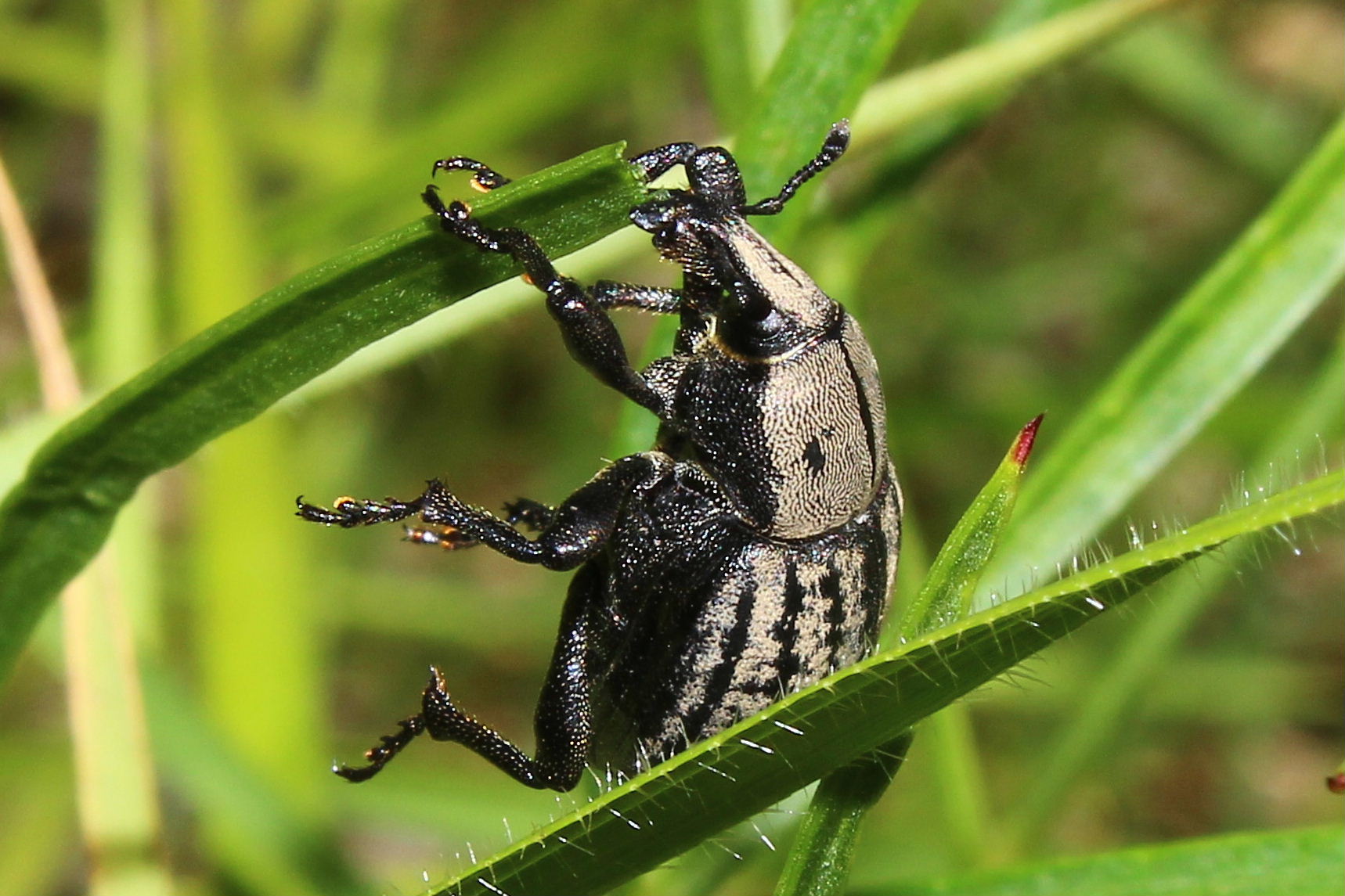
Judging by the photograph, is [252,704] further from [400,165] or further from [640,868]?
[640,868]

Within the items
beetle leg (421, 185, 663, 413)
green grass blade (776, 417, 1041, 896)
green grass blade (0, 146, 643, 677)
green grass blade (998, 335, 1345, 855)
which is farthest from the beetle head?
green grass blade (998, 335, 1345, 855)

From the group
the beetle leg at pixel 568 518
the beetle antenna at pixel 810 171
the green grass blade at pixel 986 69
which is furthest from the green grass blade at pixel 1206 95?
the beetle leg at pixel 568 518

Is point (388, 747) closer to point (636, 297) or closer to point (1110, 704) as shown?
point (636, 297)

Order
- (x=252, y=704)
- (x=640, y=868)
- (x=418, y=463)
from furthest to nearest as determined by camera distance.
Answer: (x=418, y=463)
(x=252, y=704)
(x=640, y=868)

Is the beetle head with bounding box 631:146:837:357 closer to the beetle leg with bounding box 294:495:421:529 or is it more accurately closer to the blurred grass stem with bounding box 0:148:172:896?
the beetle leg with bounding box 294:495:421:529

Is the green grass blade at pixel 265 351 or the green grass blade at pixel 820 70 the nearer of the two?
the green grass blade at pixel 265 351

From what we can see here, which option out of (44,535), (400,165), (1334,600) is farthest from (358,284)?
(1334,600)

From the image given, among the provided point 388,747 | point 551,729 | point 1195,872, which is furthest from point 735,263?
point 1195,872

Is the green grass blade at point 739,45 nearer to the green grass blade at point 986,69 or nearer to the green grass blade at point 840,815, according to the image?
the green grass blade at point 986,69
